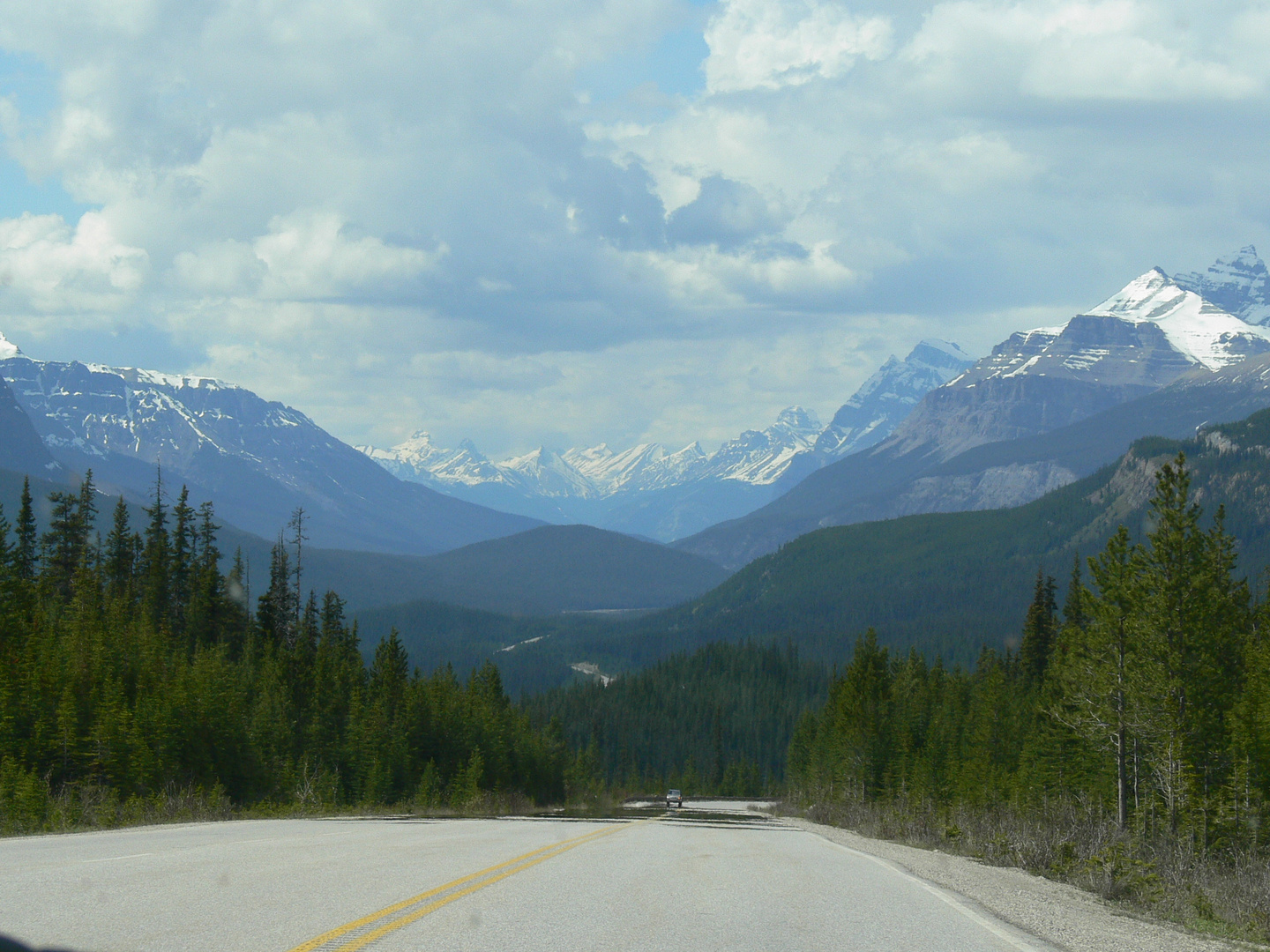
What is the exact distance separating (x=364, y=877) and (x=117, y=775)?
102 ft

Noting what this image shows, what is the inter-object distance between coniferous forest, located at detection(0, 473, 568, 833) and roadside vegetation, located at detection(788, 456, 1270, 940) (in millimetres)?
23066

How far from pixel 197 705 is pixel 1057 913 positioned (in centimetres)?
4010

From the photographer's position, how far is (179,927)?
10047 mm

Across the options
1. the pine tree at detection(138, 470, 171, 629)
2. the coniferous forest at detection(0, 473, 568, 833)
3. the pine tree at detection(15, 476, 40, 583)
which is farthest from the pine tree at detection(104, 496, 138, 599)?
the pine tree at detection(15, 476, 40, 583)

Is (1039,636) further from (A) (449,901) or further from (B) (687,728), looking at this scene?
(B) (687,728)

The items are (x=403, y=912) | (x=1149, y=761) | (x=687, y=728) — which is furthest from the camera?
(x=687, y=728)

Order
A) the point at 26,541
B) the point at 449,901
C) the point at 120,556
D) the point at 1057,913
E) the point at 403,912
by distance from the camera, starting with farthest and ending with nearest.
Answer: the point at 120,556 < the point at 26,541 < the point at 1057,913 < the point at 449,901 < the point at 403,912

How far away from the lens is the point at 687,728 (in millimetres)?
174500

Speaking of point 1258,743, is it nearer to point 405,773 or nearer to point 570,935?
point 570,935

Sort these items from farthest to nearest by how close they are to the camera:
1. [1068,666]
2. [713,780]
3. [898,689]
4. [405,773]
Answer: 1. [713,780]
2. [898,689]
3. [405,773]
4. [1068,666]

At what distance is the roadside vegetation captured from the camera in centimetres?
2298

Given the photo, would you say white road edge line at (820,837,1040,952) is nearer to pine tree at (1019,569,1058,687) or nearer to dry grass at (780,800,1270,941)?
dry grass at (780,800,1270,941)

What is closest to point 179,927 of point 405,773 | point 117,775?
point 117,775

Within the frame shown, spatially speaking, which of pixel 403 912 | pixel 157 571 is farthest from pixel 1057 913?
pixel 157 571
